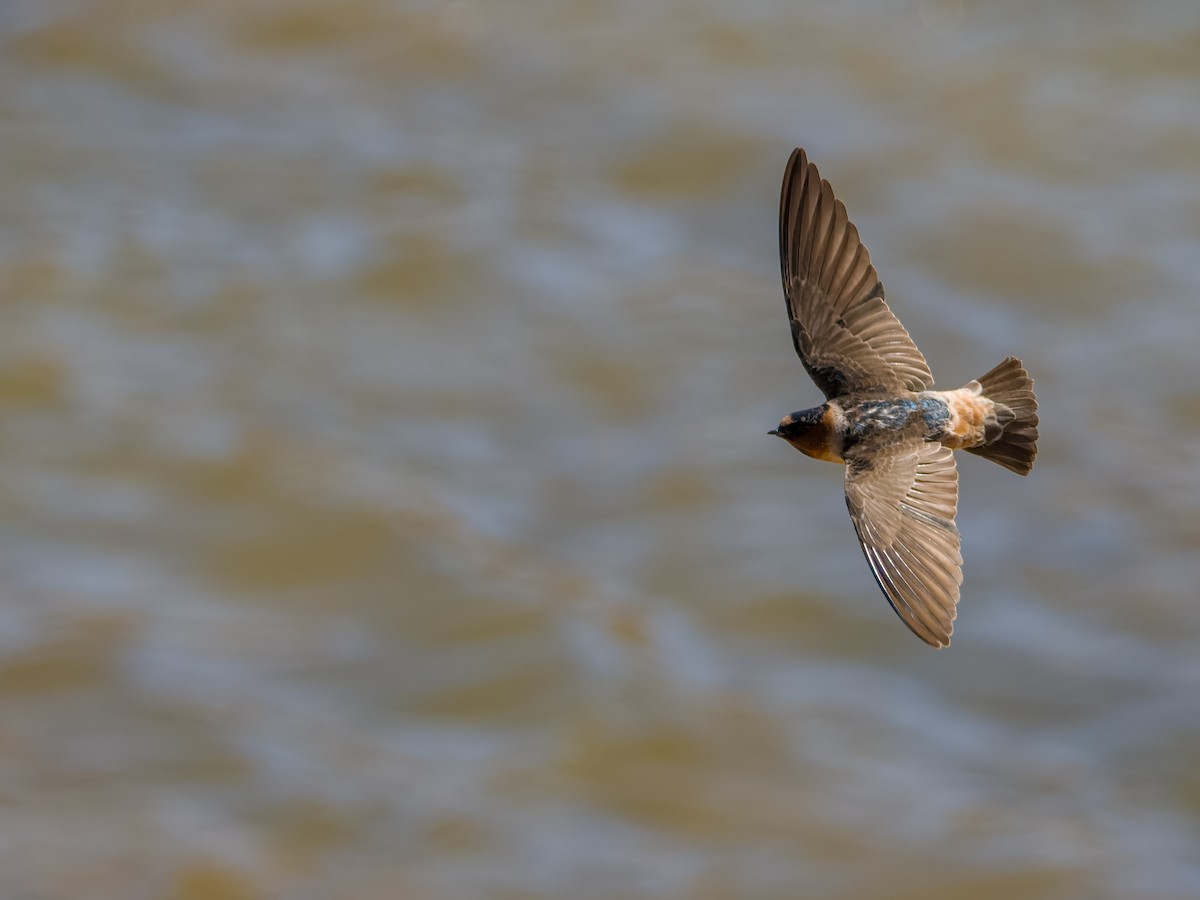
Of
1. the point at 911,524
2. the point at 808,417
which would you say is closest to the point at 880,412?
the point at 808,417

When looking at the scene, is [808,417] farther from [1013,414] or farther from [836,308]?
[1013,414]

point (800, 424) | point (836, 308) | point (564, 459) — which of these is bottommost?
point (800, 424)

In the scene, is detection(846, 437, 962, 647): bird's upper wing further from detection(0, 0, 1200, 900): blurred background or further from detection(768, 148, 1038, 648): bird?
detection(0, 0, 1200, 900): blurred background

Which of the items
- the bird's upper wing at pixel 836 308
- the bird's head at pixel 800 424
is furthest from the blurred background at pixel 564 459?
the bird's head at pixel 800 424

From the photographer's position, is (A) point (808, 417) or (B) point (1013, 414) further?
(B) point (1013, 414)

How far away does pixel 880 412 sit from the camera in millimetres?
4844

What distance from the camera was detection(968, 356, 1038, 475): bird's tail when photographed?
492 centimetres

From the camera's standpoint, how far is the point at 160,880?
826cm

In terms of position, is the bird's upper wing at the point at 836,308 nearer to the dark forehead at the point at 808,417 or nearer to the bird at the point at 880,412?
the bird at the point at 880,412

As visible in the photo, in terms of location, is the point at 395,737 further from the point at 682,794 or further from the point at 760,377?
the point at 760,377

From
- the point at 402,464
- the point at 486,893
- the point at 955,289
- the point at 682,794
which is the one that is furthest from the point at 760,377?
the point at 486,893

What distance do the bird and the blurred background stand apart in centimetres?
386

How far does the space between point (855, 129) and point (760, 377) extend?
2.07 m

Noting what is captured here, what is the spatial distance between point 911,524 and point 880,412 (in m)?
0.30
